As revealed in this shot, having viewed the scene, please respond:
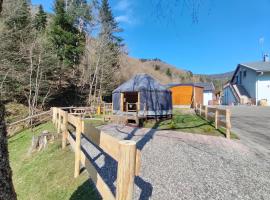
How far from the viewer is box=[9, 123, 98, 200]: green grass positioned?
15.1ft

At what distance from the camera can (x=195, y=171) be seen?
5.34 meters

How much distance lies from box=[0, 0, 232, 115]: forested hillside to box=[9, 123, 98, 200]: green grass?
39.3 feet

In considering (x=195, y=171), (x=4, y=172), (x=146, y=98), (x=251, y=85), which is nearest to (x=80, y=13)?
(x=146, y=98)

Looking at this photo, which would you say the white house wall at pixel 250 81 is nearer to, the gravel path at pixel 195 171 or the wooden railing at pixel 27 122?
the wooden railing at pixel 27 122

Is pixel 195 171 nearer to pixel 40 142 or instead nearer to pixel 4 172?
pixel 4 172

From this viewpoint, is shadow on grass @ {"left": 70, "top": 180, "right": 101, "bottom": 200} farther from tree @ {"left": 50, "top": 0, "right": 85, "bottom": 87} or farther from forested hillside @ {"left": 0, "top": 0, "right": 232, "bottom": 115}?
tree @ {"left": 50, "top": 0, "right": 85, "bottom": 87}

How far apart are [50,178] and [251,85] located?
95.2ft

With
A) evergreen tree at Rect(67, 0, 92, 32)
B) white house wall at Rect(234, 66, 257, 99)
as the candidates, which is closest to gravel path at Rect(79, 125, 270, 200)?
white house wall at Rect(234, 66, 257, 99)

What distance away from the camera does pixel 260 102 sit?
Result: 27.5 metres

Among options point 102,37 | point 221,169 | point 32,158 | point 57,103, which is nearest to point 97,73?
point 102,37

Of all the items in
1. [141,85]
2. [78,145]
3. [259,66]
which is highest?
[259,66]

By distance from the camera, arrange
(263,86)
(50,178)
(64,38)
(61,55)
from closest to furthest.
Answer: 1. (50,178)
2. (61,55)
3. (64,38)
4. (263,86)

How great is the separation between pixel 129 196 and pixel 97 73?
27.1 meters

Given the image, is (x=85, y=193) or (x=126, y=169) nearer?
(x=126, y=169)
